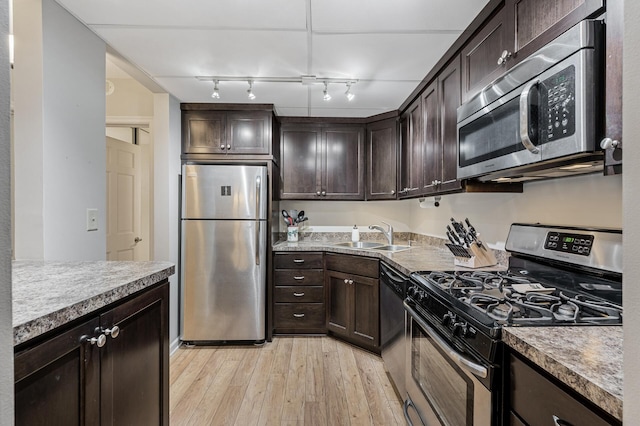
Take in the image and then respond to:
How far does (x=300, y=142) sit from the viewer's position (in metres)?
3.37

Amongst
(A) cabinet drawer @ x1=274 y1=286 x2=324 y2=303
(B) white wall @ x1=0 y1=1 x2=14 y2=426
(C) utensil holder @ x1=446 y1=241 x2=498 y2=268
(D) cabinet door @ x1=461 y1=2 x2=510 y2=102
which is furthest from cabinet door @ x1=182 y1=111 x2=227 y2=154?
(B) white wall @ x1=0 y1=1 x2=14 y2=426

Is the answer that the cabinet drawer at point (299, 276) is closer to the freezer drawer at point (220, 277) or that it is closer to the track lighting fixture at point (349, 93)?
the freezer drawer at point (220, 277)

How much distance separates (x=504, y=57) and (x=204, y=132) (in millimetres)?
2517

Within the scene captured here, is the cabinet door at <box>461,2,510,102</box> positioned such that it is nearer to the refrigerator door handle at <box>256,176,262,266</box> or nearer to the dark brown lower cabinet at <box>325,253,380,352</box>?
the dark brown lower cabinet at <box>325,253,380,352</box>

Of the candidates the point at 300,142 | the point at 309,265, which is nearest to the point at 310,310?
the point at 309,265

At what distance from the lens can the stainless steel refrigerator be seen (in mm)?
2887

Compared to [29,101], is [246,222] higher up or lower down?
lower down

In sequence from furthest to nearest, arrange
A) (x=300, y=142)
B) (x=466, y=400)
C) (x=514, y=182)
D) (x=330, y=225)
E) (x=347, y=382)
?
1. (x=330, y=225)
2. (x=300, y=142)
3. (x=347, y=382)
4. (x=514, y=182)
5. (x=466, y=400)

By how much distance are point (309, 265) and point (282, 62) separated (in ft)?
5.89

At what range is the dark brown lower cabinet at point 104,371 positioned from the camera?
2.47ft

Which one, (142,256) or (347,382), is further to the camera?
(142,256)

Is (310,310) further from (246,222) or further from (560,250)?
(560,250)

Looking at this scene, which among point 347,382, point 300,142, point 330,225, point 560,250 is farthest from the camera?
point 330,225

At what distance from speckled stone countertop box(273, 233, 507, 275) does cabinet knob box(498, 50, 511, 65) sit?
1.09 metres
